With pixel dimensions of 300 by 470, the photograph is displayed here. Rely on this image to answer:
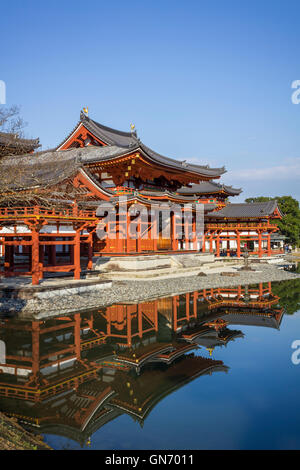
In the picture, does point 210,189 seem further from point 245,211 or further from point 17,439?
point 17,439

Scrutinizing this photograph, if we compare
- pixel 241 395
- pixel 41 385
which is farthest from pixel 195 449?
pixel 41 385

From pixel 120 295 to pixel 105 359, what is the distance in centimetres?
956

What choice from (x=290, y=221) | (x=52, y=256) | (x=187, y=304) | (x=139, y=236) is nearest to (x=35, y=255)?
(x=52, y=256)

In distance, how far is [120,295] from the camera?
1950 cm

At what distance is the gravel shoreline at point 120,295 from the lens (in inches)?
624

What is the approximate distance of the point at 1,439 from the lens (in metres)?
5.48

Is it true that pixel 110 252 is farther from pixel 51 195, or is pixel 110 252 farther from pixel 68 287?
pixel 68 287

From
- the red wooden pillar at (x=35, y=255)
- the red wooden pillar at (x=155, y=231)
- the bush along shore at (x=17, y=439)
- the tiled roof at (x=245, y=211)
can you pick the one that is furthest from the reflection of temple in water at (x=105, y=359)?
the tiled roof at (x=245, y=211)

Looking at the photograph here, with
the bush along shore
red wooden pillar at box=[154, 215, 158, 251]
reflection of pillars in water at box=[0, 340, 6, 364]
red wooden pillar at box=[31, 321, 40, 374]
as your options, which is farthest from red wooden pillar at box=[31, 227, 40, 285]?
red wooden pillar at box=[154, 215, 158, 251]

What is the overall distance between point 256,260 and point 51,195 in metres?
29.6

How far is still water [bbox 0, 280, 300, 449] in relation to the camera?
6.21m

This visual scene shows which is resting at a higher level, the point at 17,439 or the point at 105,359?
the point at 17,439

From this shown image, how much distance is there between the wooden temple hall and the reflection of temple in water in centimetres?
582
